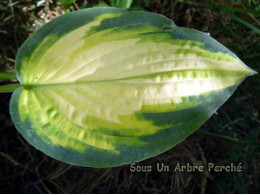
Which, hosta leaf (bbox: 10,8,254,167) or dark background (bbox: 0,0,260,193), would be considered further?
dark background (bbox: 0,0,260,193)

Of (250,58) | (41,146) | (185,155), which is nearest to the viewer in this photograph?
(41,146)

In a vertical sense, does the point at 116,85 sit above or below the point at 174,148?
above

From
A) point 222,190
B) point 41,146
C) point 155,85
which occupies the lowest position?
point 222,190

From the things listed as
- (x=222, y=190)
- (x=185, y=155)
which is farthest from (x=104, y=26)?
(x=222, y=190)

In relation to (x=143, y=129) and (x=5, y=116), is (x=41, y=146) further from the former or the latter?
(x=5, y=116)

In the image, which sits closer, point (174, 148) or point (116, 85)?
point (116, 85)
